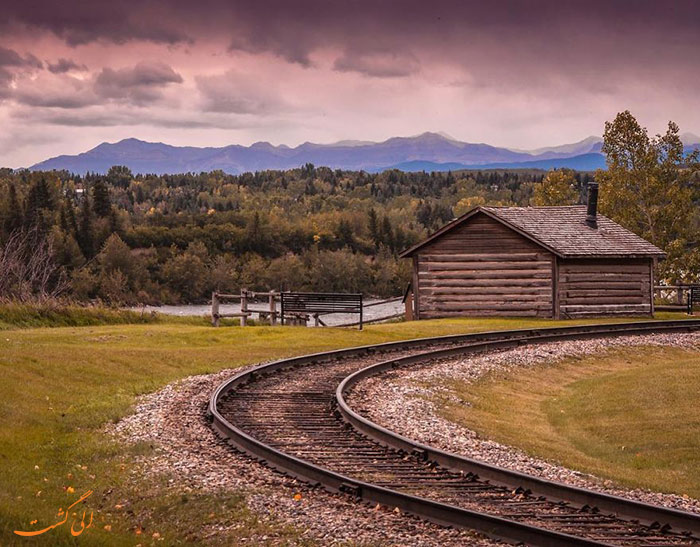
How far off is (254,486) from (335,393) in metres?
6.46

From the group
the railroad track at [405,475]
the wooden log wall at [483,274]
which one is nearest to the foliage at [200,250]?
the wooden log wall at [483,274]

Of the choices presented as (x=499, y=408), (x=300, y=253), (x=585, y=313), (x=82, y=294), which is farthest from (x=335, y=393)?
(x=300, y=253)

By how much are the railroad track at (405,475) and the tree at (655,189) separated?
142ft

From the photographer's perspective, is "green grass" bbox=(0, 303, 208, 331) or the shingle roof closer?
"green grass" bbox=(0, 303, 208, 331)

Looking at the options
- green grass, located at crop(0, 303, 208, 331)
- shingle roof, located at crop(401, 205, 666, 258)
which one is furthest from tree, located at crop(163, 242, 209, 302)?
green grass, located at crop(0, 303, 208, 331)

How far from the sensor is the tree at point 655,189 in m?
56.8

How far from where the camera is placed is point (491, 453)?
12344mm

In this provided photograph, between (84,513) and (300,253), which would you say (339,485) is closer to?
(84,513)

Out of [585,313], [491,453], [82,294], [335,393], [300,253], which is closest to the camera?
[491,453]

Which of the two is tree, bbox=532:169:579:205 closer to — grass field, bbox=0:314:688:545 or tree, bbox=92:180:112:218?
grass field, bbox=0:314:688:545

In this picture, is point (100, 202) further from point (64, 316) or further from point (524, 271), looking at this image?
point (64, 316)

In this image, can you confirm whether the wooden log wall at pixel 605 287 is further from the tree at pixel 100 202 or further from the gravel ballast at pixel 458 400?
the tree at pixel 100 202

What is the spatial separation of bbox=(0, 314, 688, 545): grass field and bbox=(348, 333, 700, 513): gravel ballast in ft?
13.3

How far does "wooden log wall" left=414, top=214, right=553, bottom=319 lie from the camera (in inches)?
1583
